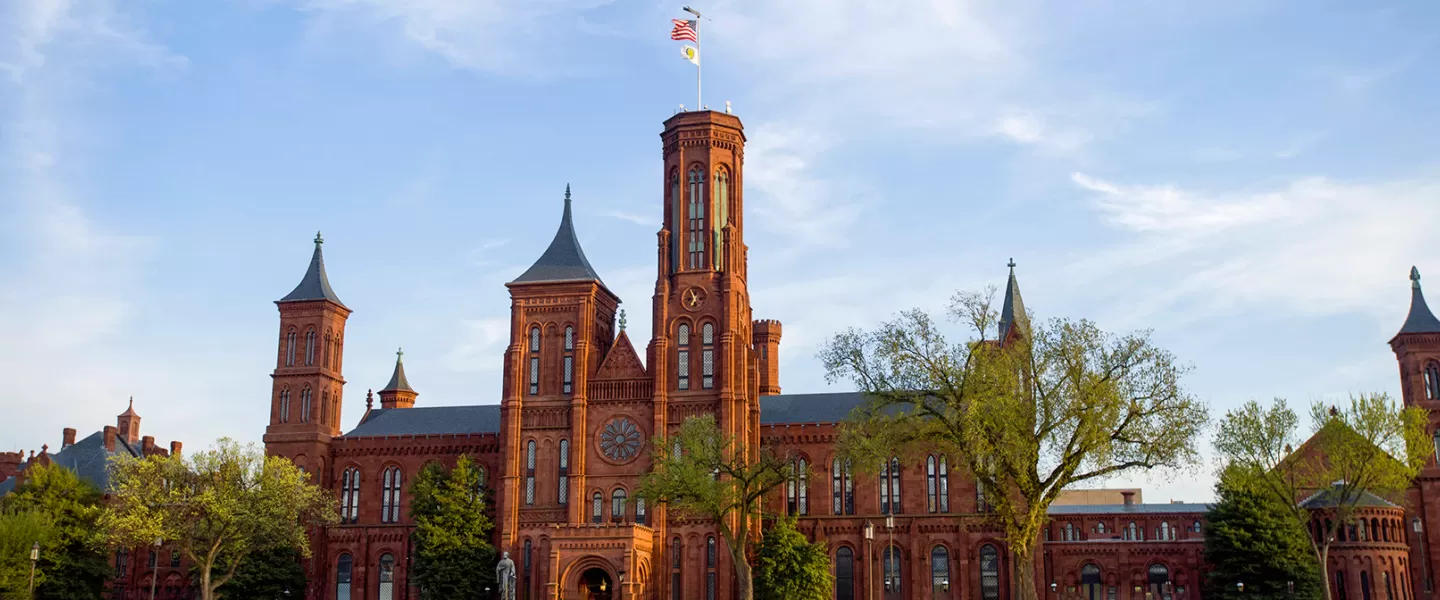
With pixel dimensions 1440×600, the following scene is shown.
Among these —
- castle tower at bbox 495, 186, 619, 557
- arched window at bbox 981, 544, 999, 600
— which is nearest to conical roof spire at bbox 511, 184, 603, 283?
castle tower at bbox 495, 186, 619, 557

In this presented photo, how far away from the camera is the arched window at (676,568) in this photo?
71.1m

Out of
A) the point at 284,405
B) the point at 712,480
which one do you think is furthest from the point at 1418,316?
the point at 284,405

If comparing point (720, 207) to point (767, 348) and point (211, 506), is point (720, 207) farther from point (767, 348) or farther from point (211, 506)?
point (211, 506)

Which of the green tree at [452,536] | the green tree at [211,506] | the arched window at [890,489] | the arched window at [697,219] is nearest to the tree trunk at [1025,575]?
the arched window at [890,489]

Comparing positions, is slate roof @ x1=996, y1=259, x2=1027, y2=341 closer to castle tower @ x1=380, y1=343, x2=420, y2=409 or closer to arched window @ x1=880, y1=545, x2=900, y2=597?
arched window @ x1=880, y1=545, x2=900, y2=597

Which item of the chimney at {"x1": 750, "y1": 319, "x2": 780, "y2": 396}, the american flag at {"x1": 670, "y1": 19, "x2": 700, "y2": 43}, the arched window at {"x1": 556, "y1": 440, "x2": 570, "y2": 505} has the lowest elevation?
the arched window at {"x1": 556, "y1": 440, "x2": 570, "y2": 505}

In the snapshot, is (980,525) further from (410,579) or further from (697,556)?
(410,579)

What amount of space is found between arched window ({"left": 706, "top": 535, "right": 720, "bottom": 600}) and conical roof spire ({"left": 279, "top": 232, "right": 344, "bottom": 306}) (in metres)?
31.0

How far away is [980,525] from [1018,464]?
89.2ft

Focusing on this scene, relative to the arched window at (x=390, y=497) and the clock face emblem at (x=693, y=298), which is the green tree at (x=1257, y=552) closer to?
the clock face emblem at (x=693, y=298)

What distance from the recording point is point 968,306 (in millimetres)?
50125

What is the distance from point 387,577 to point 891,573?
3032 cm

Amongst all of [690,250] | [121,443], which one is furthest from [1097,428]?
[121,443]

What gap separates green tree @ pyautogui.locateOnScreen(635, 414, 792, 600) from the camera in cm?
6062
